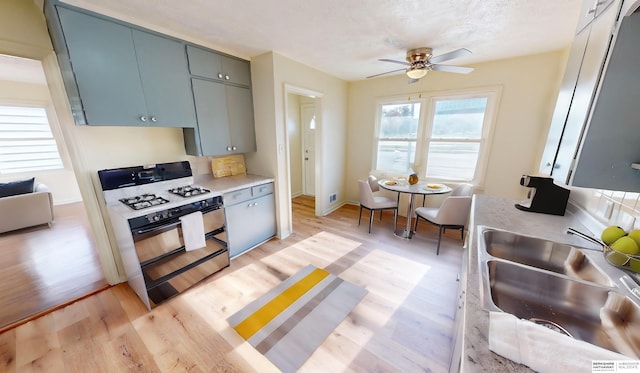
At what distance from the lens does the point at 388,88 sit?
3629 millimetres

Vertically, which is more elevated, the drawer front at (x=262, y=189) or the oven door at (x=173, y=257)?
the drawer front at (x=262, y=189)

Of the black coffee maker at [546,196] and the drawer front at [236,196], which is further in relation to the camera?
the drawer front at [236,196]

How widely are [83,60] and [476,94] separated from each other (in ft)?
13.7

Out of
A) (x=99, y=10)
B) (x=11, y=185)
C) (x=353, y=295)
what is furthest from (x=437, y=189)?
(x=11, y=185)

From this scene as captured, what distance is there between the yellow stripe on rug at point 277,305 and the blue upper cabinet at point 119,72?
77.4 inches

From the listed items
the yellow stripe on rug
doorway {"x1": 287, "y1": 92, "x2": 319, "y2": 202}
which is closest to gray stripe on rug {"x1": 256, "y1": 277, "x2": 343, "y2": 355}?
the yellow stripe on rug

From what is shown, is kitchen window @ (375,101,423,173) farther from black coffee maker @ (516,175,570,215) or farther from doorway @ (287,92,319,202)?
black coffee maker @ (516,175,570,215)

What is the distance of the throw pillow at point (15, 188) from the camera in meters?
3.21

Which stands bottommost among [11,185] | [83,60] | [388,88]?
[11,185]

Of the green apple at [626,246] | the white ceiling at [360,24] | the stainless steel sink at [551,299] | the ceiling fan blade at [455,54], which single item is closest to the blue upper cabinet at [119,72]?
the white ceiling at [360,24]

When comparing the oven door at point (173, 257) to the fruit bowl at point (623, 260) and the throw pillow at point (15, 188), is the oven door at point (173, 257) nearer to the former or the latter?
the fruit bowl at point (623, 260)

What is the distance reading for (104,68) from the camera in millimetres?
1717

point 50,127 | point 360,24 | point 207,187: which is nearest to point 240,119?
point 207,187

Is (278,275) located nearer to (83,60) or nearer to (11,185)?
(83,60)
